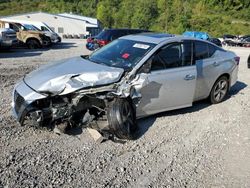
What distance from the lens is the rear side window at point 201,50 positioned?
6.73 m

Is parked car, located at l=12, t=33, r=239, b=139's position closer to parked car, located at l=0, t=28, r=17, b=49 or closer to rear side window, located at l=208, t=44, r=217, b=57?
rear side window, located at l=208, t=44, r=217, b=57

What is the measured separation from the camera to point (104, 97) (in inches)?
207

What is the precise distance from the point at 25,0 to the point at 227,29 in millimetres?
75646

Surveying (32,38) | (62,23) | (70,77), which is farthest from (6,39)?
(62,23)

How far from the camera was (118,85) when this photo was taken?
5359 mm

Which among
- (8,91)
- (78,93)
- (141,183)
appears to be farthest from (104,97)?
(8,91)

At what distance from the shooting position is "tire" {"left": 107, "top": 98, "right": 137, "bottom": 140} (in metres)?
5.02

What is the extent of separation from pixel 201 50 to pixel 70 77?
3122 mm

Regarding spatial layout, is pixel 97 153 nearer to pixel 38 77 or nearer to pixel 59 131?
pixel 59 131

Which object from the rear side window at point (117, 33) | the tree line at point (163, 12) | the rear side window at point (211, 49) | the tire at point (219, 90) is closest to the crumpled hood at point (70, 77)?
the rear side window at point (211, 49)

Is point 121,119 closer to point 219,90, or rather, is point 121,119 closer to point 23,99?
point 23,99

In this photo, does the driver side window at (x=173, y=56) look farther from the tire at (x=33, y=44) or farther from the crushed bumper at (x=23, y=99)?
the tire at (x=33, y=44)

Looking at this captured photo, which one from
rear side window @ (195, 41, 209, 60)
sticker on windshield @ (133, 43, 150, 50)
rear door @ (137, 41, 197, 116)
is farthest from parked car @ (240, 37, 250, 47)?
sticker on windshield @ (133, 43, 150, 50)

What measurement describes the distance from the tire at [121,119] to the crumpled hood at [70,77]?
1.40 ft
